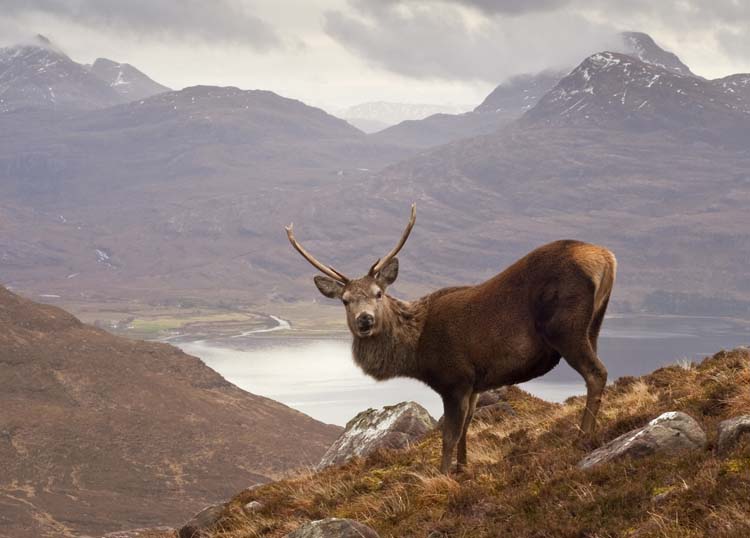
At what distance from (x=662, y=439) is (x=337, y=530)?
3.85 m

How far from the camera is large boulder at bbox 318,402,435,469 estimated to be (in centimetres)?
2048

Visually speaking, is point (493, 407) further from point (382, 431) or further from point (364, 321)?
point (364, 321)

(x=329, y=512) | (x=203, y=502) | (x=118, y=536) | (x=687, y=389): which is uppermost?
(x=687, y=389)

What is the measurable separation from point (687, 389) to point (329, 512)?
241 inches

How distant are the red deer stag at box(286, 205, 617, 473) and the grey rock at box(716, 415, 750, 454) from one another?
254 cm

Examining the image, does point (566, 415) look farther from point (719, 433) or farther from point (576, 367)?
point (719, 433)

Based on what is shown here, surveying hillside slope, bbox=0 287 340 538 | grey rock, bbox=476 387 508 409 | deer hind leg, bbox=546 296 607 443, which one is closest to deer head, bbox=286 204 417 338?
deer hind leg, bbox=546 296 607 443

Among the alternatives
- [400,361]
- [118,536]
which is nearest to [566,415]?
[400,361]

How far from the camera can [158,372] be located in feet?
425

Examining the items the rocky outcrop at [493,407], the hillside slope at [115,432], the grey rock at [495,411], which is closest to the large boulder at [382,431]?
the rocky outcrop at [493,407]

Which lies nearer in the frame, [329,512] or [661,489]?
[661,489]

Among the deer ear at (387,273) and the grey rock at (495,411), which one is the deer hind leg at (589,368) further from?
the grey rock at (495,411)

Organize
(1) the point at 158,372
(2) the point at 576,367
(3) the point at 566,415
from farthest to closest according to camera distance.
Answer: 1. (1) the point at 158,372
2. (3) the point at 566,415
3. (2) the point at 576,367

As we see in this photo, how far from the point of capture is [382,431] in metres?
21.1
